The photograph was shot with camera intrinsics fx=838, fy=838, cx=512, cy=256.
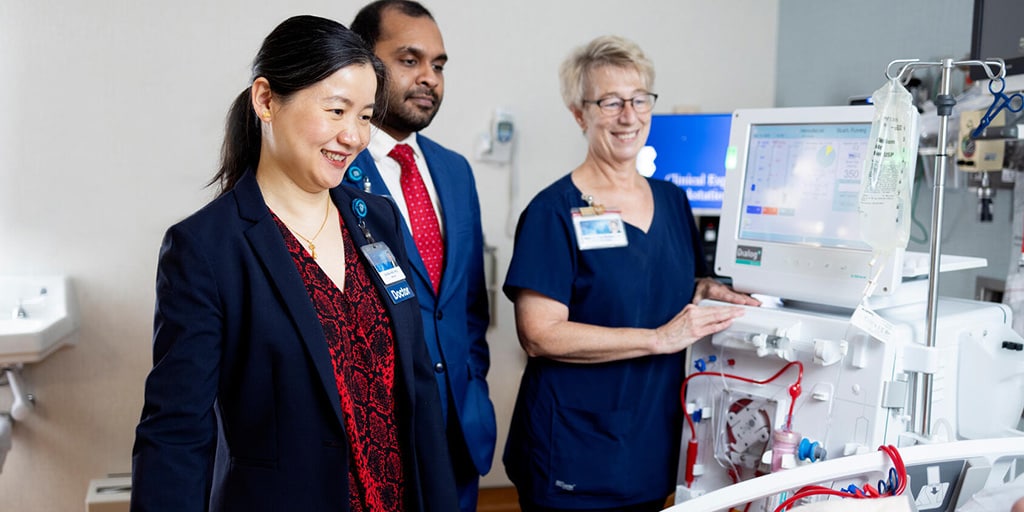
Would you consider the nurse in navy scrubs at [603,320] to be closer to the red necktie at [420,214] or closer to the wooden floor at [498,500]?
the red necktie at [420,214]

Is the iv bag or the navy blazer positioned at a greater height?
the iv bag

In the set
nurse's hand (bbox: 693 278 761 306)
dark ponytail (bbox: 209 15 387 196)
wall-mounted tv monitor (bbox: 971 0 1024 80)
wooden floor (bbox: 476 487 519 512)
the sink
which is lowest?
wooden floor (bbox: 476 487 519 512)

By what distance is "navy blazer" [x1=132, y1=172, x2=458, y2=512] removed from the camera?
3.57 feet

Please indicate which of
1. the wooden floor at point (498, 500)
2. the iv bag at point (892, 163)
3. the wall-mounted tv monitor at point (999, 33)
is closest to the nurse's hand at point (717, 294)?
the iv bag at point (892, 163)

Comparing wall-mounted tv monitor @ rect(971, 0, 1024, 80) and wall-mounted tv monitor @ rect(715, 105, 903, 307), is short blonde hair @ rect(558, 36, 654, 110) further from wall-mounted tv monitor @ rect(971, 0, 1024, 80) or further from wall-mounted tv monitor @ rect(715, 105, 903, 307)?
wall-mounted tv monitor @ rect(971, 0, 1024, 80)

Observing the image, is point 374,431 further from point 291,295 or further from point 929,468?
point 929,468

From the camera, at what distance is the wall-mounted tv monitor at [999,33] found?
1827 millimetres

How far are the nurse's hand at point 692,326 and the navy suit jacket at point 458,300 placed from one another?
43cm

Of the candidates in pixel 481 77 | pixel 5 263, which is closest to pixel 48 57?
pixel 5 263

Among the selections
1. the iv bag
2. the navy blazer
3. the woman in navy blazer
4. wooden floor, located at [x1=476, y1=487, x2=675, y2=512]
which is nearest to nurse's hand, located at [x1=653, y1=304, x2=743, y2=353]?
the iv bag

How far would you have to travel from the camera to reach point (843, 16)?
3.21 meters

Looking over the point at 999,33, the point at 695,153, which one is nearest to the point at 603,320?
the point at 999,33

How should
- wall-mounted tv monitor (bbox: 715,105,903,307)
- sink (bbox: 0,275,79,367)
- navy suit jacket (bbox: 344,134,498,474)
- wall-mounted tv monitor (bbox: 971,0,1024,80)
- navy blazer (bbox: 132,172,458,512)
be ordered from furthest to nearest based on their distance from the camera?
sink (bbox: 0,275,79,367), wall-mounted tv monitor (bbox: 971,0,1024,80), navy suit jacket (bbox: 344,134,498,474), wall-mounted tv monitor (bbox: 715,105,903,307), navy blazer (bbox: 132,172,458,512)

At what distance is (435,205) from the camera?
6.06 ft
